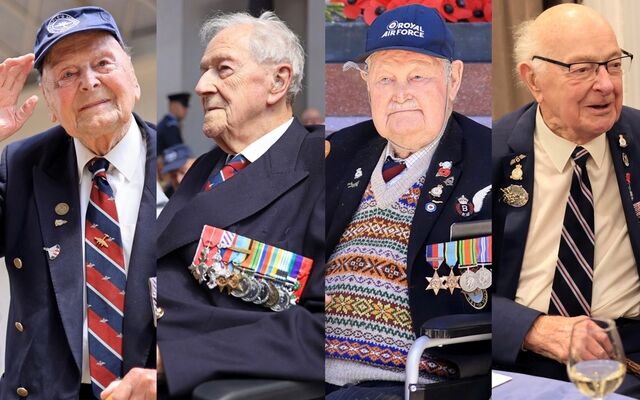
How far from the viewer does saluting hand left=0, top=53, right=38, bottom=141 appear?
10.9 ft

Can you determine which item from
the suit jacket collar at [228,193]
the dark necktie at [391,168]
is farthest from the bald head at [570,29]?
the suit jacket collar at [228,193]

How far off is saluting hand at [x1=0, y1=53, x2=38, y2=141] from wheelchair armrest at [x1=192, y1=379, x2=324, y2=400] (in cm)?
116

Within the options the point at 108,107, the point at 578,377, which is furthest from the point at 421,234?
the point at 108,107

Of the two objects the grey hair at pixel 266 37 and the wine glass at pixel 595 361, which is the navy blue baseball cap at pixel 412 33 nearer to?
the grey hair at pixel 266 37

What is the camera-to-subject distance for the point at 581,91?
3418mm

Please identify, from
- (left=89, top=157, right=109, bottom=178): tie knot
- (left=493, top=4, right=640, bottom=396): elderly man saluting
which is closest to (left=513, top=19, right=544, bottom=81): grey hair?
(left=493, top=4, right=640, bottom=396): elderly man saluting

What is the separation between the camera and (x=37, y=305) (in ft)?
10.8

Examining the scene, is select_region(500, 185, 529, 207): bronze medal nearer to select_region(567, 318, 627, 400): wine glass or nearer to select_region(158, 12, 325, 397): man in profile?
select_region(158, 12, 325, 397): man in profile

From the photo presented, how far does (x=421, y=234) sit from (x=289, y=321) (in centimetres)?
52

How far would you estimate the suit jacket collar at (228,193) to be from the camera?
10.2ft

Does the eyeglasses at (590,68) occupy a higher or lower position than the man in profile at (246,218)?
higher

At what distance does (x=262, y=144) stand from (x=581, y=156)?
1.18 metres

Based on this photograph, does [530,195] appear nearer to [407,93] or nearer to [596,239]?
[596,239]

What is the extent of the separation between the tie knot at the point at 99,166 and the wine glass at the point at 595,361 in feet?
5.71
